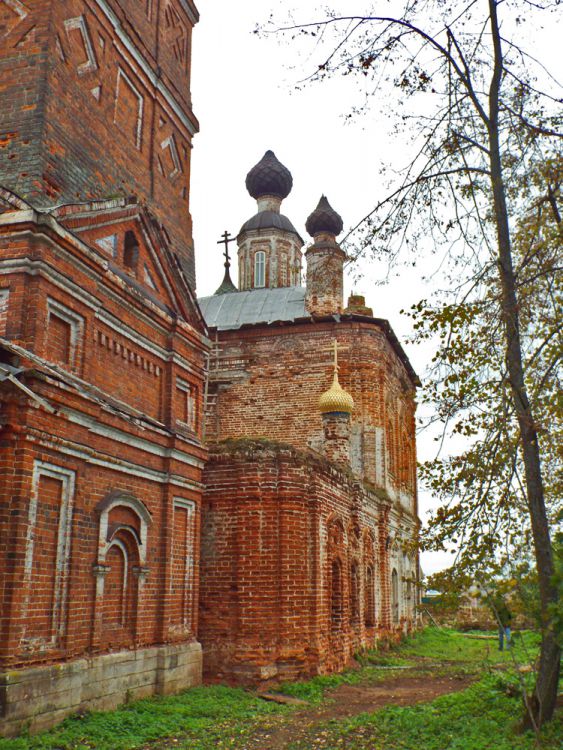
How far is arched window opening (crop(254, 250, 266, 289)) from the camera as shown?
29150 millimetres

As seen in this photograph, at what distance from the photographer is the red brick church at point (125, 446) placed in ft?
27.5

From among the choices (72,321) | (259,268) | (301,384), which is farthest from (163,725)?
(259,268)

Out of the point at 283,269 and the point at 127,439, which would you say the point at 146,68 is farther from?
the point at 283,269

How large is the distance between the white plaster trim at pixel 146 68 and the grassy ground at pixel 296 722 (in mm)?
9639

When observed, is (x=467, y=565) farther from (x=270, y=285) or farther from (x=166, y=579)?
(x=270, y=285)

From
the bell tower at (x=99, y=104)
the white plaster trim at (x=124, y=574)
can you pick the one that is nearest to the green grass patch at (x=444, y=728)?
the white plaster trim at (x=124, y=574)

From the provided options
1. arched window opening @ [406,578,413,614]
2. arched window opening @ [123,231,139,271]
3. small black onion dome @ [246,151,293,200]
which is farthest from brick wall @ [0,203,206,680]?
small black onion dome @ [246,151,293,200]

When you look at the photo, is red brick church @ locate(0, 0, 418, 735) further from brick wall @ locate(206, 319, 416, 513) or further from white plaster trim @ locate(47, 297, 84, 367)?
brick wall @ locate(206, 319, 416, 513)

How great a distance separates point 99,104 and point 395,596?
15.6 m

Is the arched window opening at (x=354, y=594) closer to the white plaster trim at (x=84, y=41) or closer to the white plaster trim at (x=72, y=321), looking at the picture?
the white plaster trim at (x=72, y=321)

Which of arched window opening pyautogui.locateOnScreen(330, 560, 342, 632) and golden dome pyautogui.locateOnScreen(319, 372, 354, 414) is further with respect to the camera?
golden dome pyautogui.locateOnScreen(319, 372, 354, 414)

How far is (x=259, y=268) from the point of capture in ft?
96.4

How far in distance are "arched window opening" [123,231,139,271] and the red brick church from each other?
4cm

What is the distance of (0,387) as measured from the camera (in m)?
7.98
